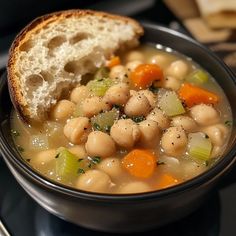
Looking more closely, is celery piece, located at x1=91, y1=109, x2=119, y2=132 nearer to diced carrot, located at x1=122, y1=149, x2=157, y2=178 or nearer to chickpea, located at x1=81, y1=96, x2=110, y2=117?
chickpea, located at x1=81, y1=96, x2=110, y2=117

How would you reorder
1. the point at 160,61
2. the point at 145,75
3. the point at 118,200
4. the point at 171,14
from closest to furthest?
the point at 118,200 < the point at 145,75 < the point at 160,61 < the point at 171,14

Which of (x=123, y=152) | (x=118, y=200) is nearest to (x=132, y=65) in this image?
(x=123, y=152)

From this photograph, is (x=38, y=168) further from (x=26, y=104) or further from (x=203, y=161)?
(x=203, y=161)

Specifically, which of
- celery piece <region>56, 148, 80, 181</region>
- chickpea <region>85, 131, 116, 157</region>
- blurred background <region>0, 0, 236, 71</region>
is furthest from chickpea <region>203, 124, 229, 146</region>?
blurred background <region>0, 0, 236, 71</region>

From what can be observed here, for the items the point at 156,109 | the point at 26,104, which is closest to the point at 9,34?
the point at 26,104

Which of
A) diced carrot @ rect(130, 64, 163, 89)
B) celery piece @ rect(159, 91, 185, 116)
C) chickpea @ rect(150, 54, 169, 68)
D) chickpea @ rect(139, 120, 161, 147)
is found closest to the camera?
chickpea @ rect(139, 120, 161, 147)

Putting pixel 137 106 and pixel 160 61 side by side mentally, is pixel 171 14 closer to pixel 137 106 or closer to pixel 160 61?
pixel 160 61
